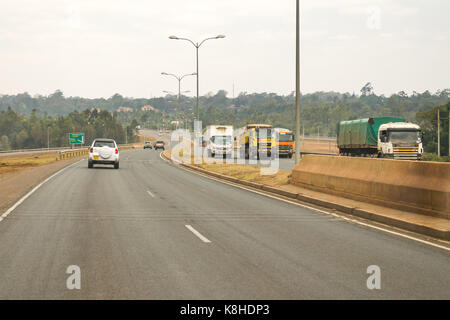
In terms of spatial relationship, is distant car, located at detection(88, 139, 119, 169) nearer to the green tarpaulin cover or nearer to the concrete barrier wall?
the green tarpaulin cover

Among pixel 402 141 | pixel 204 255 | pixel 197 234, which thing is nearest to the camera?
pixel 204 255

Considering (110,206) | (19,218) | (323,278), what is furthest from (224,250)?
(110,206)

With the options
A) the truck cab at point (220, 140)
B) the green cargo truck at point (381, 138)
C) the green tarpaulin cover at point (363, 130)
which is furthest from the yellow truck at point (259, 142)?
the green tarpaulin cover at point (363, 130)

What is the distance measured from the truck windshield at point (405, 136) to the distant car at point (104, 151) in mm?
16851

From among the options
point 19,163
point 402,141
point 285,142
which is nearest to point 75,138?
point 19,163

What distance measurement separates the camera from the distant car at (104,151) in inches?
1359

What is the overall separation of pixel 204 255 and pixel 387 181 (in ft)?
22.5

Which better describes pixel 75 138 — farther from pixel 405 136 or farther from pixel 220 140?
pixel 405 136

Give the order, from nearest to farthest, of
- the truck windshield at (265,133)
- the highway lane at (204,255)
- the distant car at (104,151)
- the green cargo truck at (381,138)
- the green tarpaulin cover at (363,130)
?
the highway lane at (204,255) → the green cargo truck at (381,138) → the distant car at (104,151) → the green tarpaulin cover at (363,130) → the truck windshield at (265,133)

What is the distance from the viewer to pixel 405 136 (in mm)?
33969

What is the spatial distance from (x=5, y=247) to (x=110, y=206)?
6.31 m

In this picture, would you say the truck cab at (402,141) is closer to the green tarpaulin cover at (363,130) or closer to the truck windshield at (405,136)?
the truck windshield at (405,136)
